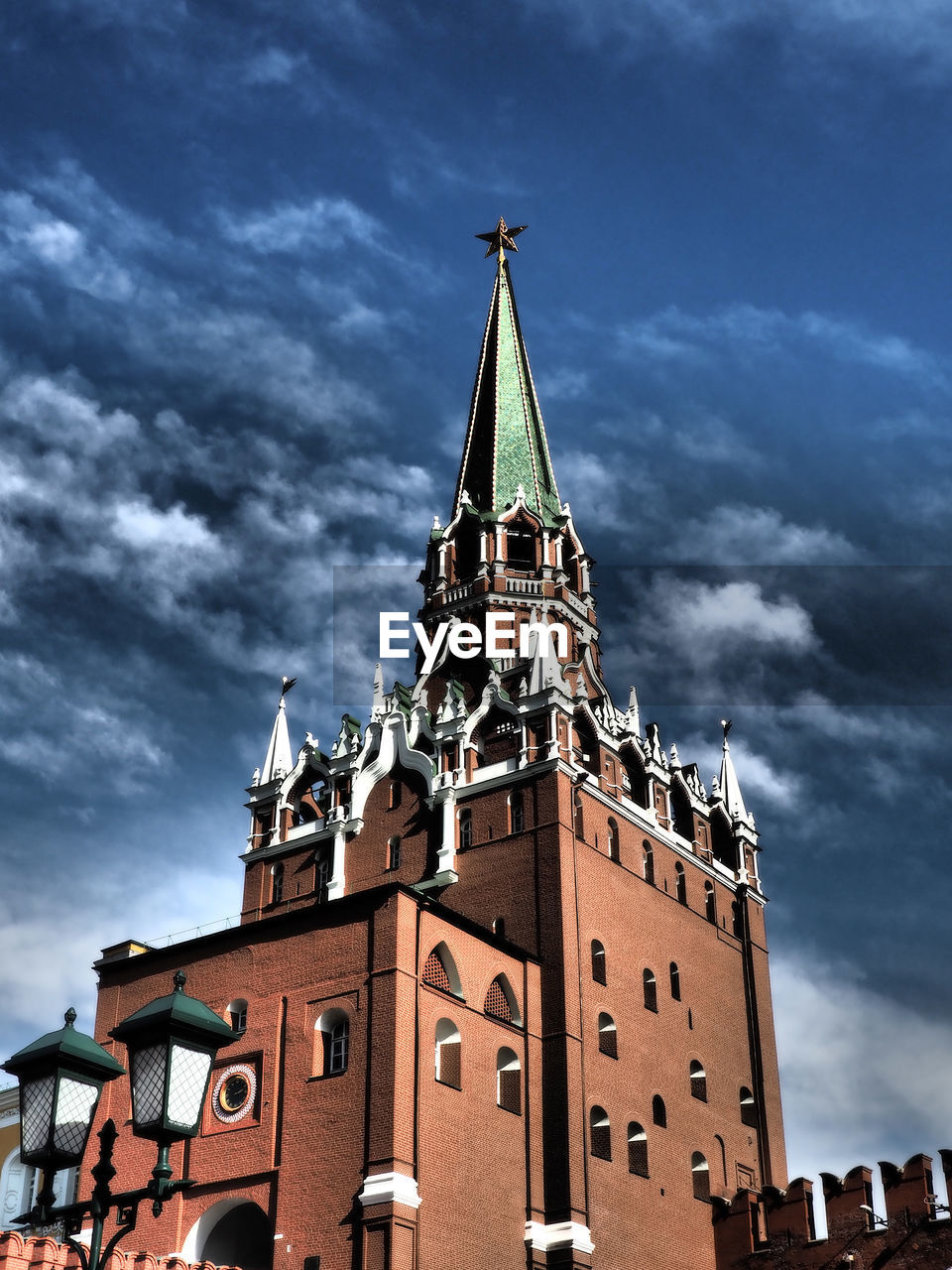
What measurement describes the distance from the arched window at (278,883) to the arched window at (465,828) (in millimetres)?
7173

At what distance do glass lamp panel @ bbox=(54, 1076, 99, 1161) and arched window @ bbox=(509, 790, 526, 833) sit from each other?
3389 cm

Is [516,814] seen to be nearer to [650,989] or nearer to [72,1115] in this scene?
[650,989]

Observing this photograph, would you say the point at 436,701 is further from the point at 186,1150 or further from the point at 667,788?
the point at 186,1150

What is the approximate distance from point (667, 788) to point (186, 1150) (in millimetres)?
19920

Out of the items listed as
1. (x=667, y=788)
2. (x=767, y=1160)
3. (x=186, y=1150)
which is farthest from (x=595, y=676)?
(x=186, y=1150)

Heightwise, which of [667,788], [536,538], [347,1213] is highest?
[536,538]

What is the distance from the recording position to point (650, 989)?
47.2 metres

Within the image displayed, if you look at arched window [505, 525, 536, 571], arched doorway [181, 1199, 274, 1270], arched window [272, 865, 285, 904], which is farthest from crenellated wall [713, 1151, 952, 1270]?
arched window [505, 525, 536, 571]

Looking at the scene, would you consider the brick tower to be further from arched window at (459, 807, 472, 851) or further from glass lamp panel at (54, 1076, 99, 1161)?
glass lamp panel at (54, 1076, 99, 1161)

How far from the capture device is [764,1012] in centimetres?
5266

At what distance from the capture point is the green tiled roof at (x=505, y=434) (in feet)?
199

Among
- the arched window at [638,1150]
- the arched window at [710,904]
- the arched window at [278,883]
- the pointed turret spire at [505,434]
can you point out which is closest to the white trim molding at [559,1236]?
the arched window at [638,1150]

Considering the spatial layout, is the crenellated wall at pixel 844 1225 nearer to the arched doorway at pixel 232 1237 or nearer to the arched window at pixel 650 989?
the arched window at pixel 650 989

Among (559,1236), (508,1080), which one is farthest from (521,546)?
(559,1236)
